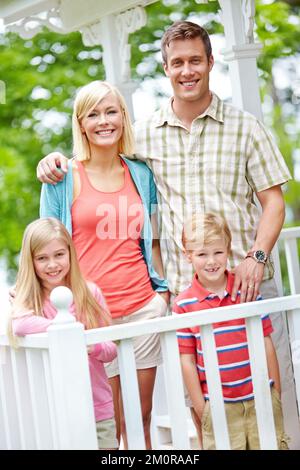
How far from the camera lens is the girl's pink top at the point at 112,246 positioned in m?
3.98

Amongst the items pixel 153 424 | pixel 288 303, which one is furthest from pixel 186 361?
pixel 153 424

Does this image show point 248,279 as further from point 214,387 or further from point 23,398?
point 23,398

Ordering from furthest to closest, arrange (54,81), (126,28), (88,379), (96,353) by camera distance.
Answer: (54,81), (126,28), (96,353), (88,379)

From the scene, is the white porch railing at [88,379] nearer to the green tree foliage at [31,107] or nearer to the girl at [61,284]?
the girl at [61,284]

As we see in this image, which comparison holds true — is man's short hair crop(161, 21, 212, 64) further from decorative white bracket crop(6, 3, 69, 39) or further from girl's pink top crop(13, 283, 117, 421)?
decorative white bracket crop(6, 3, 69, 39)

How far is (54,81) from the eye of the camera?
13.3 m

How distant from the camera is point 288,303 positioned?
11.6ft

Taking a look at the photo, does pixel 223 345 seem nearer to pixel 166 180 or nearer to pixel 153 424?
pixel 166 180

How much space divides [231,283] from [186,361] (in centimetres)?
37

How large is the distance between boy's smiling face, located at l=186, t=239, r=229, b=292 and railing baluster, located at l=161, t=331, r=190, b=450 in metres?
0.55

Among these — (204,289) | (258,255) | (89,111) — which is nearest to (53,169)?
(89,111)

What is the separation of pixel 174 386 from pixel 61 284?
25.7 inches

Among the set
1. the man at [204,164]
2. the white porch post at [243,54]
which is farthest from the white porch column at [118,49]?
the man at [204,164]

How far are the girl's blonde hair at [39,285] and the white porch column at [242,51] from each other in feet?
4.36
